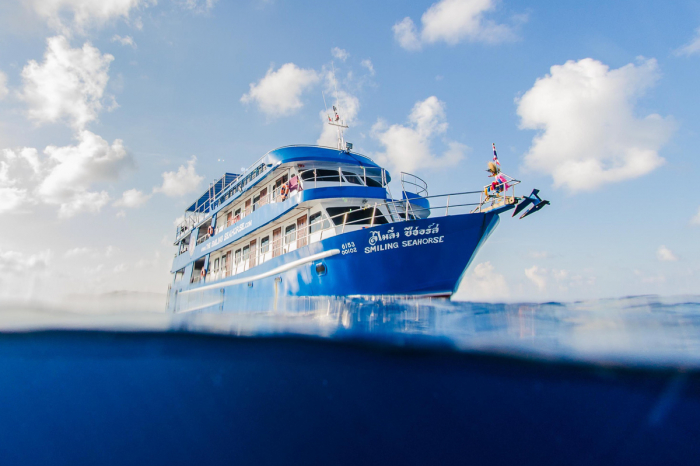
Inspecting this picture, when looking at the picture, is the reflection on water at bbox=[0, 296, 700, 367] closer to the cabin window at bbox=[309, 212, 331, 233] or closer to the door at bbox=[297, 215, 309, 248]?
the cabin window at bbox=[309, 212, 331, 233]

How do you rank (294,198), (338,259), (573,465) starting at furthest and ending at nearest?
(294,198)
(338,259)
(573,465)

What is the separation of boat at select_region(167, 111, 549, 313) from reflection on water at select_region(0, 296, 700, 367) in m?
2.16

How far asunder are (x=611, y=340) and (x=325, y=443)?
688 cm

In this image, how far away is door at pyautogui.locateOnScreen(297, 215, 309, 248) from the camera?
15.9 m

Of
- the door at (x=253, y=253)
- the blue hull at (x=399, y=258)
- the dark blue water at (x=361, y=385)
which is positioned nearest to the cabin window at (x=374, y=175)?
the blue hull at (x=399, y=258)

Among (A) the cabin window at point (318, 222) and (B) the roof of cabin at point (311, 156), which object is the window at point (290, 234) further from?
(B) the roof of cabin at point (311, 156)

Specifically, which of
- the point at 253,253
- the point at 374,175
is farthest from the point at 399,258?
the point at 253,253

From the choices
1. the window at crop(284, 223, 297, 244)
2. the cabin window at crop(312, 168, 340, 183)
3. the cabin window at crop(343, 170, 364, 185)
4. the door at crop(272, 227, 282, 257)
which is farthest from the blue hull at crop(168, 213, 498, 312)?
the cabin window at crop(343, 170, 364, 185)

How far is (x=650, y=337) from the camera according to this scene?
8.38 m

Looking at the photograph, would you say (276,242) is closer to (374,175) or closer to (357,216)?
(357,216)

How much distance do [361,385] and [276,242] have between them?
29.9 ft

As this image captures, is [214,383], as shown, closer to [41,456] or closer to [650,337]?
[41,456]

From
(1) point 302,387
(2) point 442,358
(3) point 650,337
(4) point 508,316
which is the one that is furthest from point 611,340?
(1) point 302,387

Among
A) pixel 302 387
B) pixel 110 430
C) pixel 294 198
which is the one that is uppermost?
pixel 294 198
